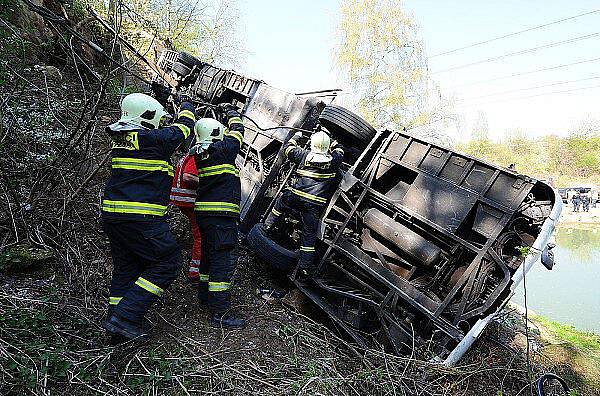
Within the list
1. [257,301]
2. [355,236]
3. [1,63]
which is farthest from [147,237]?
[1,63]

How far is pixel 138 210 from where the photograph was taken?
2.81 metres

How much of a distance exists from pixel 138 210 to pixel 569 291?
37.8ft

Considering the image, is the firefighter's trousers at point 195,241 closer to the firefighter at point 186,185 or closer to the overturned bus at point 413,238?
the firefighter at point 186,185

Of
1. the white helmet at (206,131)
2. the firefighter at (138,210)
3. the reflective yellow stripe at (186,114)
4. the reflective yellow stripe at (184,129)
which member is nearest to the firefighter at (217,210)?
the white helmet at (206,131)

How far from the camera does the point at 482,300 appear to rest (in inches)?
134

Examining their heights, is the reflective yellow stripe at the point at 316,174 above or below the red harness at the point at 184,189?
above

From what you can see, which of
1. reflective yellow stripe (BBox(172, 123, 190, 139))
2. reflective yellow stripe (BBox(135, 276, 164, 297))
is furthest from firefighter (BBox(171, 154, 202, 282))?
reflective yellow stripe (BBox(135, 276, 164, 297))

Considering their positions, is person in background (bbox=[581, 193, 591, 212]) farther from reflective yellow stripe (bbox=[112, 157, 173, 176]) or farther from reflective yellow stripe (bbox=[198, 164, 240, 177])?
reflective yellow stripe (bbox=[112, 157, 173, 176])

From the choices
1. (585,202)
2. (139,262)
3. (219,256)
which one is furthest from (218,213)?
(585,202)

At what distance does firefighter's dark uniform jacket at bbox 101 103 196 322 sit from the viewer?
2799 mm

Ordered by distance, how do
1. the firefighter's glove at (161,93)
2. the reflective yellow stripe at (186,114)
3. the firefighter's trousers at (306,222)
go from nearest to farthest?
the reflective yellow stripe at (186,114) < the firefighter's trousers at (306,222) < the firefighter's glove at (161,93)

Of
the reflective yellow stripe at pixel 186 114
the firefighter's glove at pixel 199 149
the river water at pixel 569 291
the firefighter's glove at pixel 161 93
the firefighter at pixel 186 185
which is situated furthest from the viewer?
the river water at pixel 569 291

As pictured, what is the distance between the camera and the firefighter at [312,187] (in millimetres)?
4035

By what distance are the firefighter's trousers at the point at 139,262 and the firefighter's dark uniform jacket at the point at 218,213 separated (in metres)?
0.48
